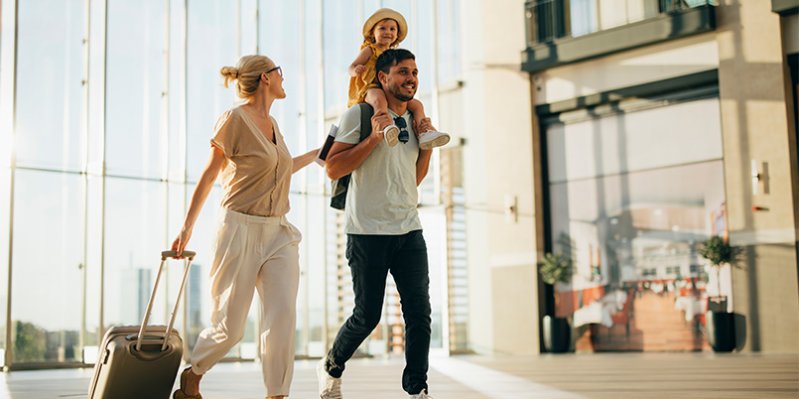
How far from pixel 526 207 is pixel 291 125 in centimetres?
346

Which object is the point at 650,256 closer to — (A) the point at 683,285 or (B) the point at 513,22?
(A) the point at 683,285

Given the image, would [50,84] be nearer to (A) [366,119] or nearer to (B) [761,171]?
(A) [366,119]

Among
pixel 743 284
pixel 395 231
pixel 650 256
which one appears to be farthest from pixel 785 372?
pixel 650 256

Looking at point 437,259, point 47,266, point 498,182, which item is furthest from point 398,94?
point 437,259

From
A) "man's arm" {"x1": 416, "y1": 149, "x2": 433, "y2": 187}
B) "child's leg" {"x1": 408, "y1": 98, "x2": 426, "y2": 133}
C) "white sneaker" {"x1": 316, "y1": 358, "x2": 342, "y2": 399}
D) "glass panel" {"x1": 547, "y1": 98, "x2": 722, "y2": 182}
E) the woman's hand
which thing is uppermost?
"glass panel" {"x1": 547, "y1": 98, "x2": 722, "y2": 182}

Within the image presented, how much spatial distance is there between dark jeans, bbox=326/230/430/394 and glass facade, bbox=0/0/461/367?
6310 mm

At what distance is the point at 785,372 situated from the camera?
18.5 ft

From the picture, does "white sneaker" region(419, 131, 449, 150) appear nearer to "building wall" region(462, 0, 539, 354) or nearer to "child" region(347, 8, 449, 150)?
"child" region(347, 8, 449, 150)

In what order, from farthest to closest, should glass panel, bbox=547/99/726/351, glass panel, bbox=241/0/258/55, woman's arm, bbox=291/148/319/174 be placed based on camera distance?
glass panel, bbox=241/0/258/55
glass panel, bbox=547/99/726/351
woman's arm, bbox=291/148/319/174

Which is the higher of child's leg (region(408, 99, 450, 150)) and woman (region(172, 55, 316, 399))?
child's leg (region(408, 99, 450, 150))

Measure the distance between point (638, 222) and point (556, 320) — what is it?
68.1 inches

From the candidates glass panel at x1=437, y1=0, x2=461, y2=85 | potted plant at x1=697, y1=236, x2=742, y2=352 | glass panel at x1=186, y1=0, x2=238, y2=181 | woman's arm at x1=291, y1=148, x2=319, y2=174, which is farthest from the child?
glass panel at x1=437, y1=0, x2=461, y2=85

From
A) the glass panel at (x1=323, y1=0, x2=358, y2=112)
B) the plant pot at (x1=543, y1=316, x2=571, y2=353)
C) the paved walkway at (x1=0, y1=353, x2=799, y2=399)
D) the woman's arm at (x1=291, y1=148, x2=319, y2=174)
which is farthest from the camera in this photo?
the glass panel at (x1=323, y1=0, x2=358, y2=112)

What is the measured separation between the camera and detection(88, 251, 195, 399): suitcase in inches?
117
